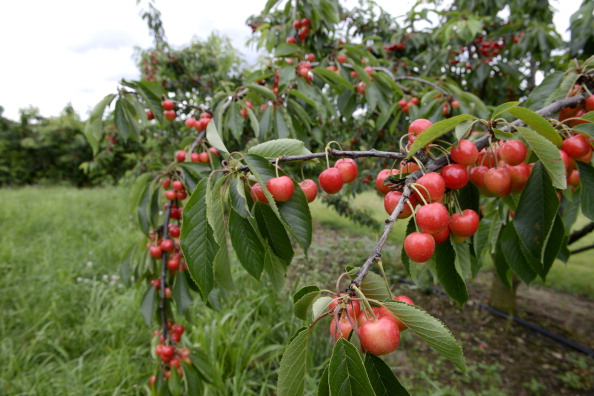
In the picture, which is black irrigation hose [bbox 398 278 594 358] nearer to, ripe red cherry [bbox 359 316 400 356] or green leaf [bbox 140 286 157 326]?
green leaf [bbox 140 286 157 326]

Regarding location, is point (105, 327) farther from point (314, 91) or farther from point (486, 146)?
point (486, 146)

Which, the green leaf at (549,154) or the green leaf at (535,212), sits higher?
the green leaf at (549,154)

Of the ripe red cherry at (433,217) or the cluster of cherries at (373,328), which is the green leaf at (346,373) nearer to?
the cluster of cherries at (373,328)

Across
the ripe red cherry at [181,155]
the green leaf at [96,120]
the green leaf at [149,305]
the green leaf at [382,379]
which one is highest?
the green leaf at [96,120]

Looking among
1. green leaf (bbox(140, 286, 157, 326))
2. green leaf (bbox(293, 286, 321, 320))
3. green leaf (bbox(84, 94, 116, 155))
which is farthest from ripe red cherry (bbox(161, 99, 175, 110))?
green leaf (bbox(293, 286, 321, 320))

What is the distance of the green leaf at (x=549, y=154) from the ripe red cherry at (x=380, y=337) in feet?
1.10

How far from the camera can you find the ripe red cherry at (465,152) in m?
0.54

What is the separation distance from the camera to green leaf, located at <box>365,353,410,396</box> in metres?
0.43

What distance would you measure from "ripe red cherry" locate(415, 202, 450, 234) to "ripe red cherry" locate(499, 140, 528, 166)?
0.60ft

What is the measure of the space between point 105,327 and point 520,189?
296 cm

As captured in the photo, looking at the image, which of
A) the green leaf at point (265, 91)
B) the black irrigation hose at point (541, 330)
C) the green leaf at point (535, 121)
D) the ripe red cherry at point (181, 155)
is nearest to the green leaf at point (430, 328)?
the green leaf at point (535, 121)

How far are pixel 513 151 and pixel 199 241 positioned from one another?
22.7 inches

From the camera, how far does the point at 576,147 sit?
592 millimetres

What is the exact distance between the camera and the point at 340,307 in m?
0.42
